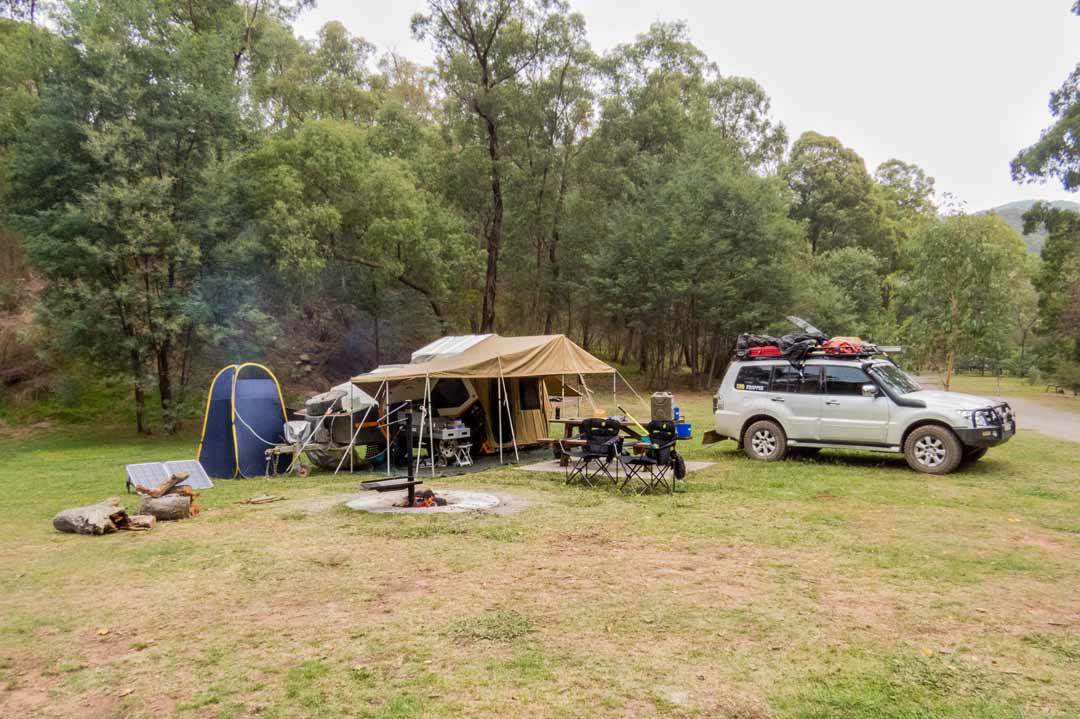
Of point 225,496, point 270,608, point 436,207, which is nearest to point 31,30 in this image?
point 436,207

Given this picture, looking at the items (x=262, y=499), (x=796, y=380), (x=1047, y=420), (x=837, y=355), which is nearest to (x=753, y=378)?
(x=796, y=380)

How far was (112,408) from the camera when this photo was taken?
2261 cm

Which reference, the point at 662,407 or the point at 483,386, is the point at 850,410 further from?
the point at 483,386

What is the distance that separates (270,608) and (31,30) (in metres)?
22.6

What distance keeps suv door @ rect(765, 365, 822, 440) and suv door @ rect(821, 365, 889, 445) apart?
14cm

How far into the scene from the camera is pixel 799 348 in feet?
35.9

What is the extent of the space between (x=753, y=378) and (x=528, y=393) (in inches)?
178

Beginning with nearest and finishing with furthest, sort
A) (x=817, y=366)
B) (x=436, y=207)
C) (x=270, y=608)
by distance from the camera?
(x=270, y=608)
(x=817, y=366)
(x=436, y=207)

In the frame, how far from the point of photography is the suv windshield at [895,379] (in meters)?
10.2

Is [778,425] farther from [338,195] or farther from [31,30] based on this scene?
[31,30]

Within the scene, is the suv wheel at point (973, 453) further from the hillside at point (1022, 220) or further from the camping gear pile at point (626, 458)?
the hillside at point (1022, 220)

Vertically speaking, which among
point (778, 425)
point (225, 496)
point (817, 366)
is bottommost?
point (225, 496)

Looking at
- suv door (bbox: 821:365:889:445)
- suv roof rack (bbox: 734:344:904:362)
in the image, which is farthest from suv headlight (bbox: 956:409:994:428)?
suv roof rack (bbox: 734:344:904:362)

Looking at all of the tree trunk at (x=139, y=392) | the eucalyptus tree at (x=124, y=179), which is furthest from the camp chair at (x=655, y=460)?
the tree trunk at (x=139, y=392)
